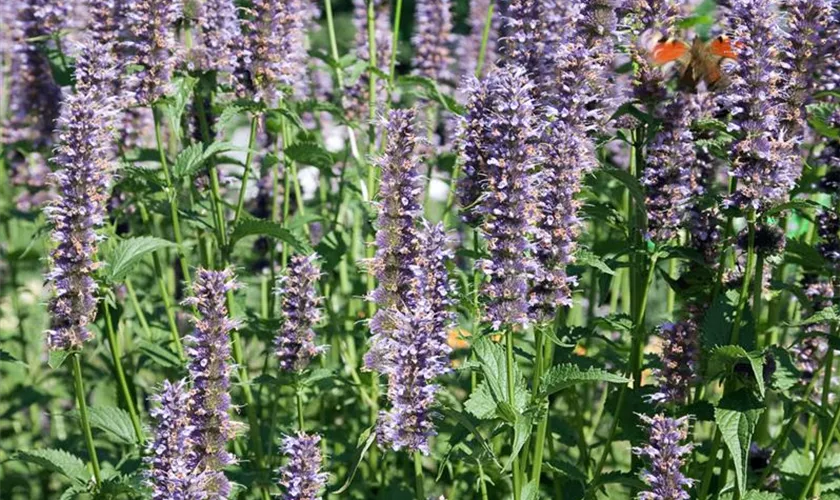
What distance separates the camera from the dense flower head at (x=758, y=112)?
12.2ft

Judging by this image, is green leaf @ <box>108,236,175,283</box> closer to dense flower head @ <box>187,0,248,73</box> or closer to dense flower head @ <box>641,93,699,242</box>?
dense flower head @ <box>187,0,248,73</box>

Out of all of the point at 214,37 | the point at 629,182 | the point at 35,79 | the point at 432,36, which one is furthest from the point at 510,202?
the point at 35,79

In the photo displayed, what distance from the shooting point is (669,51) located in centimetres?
395

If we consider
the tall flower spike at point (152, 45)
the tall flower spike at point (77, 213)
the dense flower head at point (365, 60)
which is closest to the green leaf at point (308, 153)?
the tall flower spike at point (152, 45)

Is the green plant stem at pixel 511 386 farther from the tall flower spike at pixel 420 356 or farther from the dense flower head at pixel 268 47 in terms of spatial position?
the dense flower head at pixel 268 47

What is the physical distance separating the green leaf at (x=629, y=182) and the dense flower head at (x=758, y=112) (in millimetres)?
282

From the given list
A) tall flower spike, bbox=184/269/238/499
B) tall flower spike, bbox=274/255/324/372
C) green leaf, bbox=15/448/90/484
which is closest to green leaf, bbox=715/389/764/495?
tall flower spike, bbox=274/255/324/372

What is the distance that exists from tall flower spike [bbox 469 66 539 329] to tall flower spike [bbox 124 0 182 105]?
5.51 feet

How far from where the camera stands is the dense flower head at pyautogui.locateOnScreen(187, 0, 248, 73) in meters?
4.89

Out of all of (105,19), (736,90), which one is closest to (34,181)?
(105,19)

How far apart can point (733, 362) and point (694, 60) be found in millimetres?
1013

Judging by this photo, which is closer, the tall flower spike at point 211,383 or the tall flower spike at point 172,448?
the tall flower spike at point 172,448

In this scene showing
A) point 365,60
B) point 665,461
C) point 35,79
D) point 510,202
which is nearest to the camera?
point 510,202

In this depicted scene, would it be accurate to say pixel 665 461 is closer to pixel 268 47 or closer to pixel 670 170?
pixel 670 170
